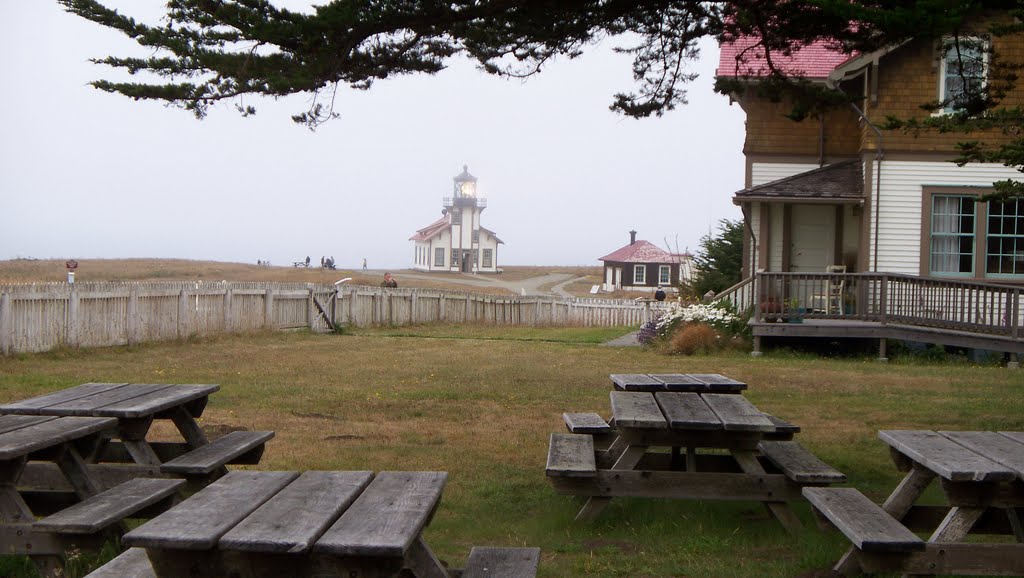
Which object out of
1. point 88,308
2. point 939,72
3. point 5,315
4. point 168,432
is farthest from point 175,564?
point 939,72

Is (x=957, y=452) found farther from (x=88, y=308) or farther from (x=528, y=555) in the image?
(x=88, y=308)

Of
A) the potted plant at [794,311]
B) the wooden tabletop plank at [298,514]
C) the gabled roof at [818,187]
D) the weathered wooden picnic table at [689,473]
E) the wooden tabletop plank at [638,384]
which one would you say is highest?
the gabled roof at [818,187]

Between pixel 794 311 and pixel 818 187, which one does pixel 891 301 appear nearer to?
pixel 794 311

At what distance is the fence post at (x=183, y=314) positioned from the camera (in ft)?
68.0

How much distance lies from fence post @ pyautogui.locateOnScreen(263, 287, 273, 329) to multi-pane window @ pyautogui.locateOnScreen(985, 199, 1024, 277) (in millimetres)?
15703

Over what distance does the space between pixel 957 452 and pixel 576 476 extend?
214cm

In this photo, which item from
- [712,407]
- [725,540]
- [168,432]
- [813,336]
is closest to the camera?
[725,540]

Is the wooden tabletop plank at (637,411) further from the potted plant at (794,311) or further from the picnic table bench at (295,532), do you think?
the potted plant at (794,311)

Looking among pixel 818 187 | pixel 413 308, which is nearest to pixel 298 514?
pixel 818 187

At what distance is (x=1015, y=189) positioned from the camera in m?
8.30

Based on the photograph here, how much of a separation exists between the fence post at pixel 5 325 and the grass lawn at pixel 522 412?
241mm


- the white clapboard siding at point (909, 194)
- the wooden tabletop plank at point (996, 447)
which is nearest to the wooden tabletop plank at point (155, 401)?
the wooden tabletop plank at point (996, 447)

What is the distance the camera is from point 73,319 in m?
17.5

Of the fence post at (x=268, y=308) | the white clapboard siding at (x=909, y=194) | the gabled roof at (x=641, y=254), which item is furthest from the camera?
the gabled roof at (x=641, y=254)
